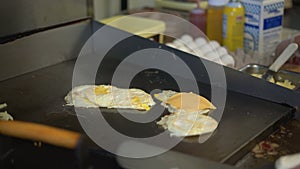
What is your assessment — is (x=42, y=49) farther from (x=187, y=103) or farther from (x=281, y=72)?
(x=281, y=72)

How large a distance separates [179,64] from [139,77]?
4.6 inches

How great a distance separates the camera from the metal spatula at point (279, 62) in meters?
1.40

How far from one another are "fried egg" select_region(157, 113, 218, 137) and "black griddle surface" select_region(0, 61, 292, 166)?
0.7 inches

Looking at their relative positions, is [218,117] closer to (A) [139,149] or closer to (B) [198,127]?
(B) [198,127]

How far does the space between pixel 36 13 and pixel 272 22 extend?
79 centimetres

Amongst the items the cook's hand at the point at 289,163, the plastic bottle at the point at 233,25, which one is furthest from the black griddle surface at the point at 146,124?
the plastic bottle at the point at 233,25

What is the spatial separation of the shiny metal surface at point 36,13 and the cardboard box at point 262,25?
56cm

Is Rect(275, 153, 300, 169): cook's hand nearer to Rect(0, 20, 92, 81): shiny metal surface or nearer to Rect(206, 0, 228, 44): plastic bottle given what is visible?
Rect(0, 20, 92, 81): shiny metal surface

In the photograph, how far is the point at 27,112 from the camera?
114 cm

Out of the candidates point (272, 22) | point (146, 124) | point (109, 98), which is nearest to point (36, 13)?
point (109, 98)

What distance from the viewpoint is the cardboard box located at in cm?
158

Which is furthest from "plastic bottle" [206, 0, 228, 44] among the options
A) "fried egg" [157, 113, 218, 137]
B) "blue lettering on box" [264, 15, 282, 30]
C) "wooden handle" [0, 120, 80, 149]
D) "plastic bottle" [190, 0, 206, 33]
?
"wooden handle" [0, 120, 80, 149]

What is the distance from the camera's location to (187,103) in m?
1.14

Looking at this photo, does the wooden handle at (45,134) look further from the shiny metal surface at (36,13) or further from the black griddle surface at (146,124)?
the shiny metal surface at (36,13)
